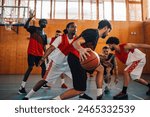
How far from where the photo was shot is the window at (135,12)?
1223cm

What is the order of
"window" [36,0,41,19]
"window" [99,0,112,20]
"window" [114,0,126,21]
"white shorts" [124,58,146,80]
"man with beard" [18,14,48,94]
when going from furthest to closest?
"window" [114,0,126,21] → "window" [99,0,112,20] → "window" [36,0,41,19] → "man with beard" [18,14,48,94] → "white shorts" [124,58,146,80]

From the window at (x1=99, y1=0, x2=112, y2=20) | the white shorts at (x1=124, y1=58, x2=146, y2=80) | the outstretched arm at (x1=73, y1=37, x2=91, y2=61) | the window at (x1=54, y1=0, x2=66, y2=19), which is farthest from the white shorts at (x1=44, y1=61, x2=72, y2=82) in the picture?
the window at (x1=99, y1=0, x2=112, y2=20)

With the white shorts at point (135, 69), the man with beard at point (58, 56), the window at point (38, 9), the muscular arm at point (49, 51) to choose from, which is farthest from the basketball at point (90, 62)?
the window at point (38, 9)

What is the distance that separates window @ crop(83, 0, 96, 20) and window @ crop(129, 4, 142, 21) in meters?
2.16

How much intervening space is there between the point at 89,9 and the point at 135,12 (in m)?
2.74

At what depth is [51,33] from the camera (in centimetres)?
1167

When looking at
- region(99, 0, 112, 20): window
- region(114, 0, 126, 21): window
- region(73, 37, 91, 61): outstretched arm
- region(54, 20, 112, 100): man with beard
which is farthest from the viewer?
region(114, 0, 126, 21): window

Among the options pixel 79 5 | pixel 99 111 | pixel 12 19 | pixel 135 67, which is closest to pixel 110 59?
pixel 135 67

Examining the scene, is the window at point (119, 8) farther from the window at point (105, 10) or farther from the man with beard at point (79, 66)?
the man with beard at point (79, 66)

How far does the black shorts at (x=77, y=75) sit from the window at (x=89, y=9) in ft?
31.7

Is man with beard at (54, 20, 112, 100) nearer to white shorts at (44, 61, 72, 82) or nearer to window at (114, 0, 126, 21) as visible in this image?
white shorts at (44, 61, 72, 82)

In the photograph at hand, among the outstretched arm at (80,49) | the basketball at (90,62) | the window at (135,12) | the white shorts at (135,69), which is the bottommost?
the white shorts at (135,69)

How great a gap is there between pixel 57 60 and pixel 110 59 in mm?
1907

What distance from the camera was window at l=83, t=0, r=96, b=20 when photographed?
1201 cm
